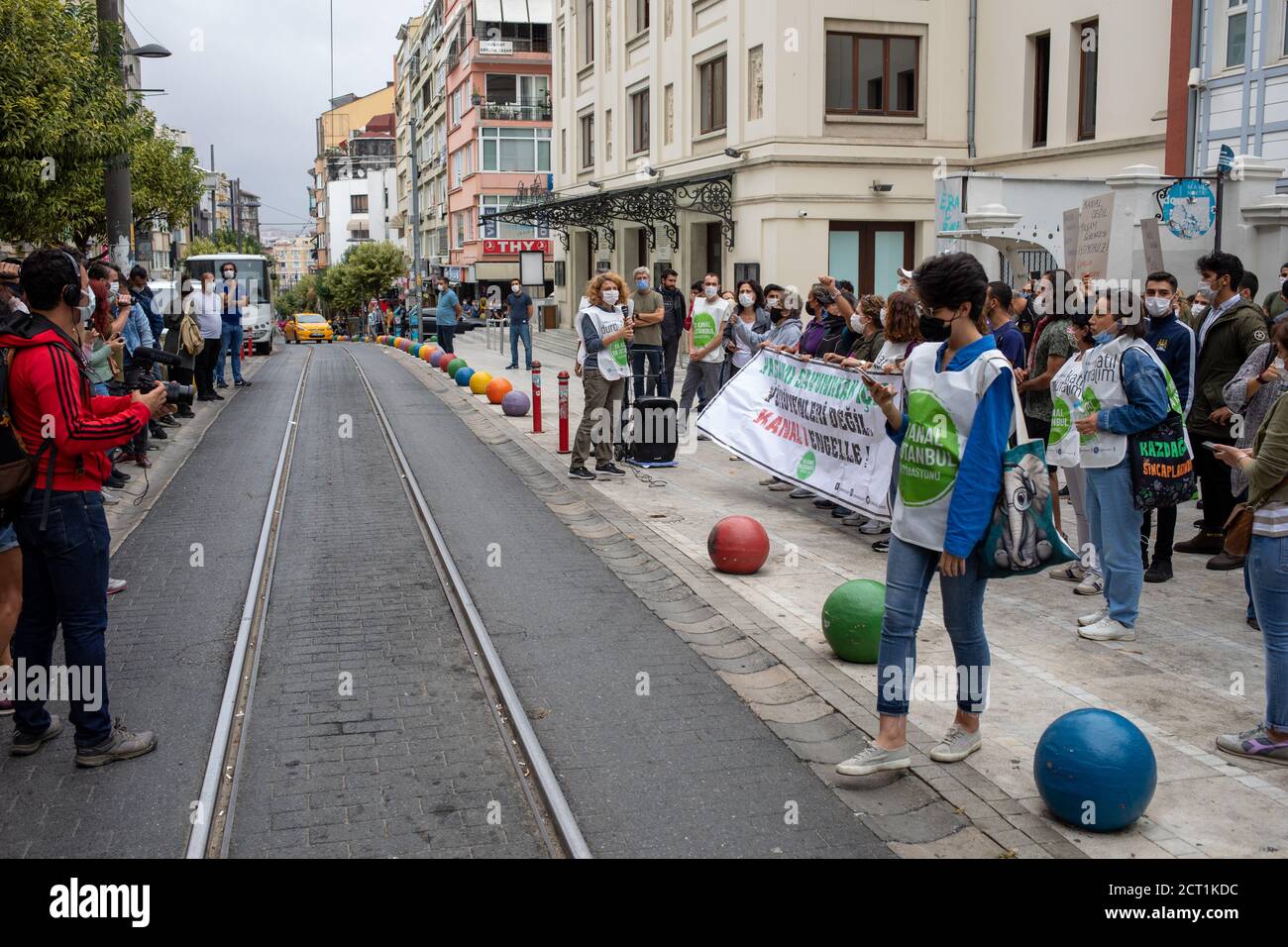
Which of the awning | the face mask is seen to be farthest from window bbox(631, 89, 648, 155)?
the face mask

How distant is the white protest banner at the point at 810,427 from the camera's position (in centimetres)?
1017

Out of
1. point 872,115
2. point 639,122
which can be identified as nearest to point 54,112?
point 872,115

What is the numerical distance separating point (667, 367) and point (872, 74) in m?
14.2

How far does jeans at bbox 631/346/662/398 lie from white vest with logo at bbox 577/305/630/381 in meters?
2.53

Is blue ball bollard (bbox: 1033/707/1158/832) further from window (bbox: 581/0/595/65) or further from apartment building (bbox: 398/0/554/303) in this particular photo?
apartment building (bbox: 398/0/554/303)

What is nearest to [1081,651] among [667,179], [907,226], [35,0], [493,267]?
[35,0]

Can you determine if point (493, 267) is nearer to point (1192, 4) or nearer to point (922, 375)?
point (1192, 4)

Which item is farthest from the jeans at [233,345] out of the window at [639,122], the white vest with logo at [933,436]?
the white vest with logo at [933,436]

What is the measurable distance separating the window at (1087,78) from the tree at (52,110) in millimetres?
16855

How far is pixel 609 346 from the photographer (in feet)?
42.5

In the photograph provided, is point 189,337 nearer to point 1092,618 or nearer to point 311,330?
point 1092,618

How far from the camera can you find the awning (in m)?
29.0
